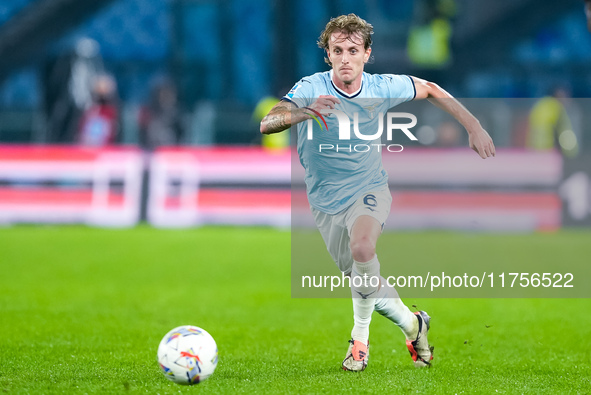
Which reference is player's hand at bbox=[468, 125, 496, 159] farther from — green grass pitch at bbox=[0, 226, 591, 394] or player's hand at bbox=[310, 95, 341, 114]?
green grass pitch at bbox=[0, 226, 591, 394]

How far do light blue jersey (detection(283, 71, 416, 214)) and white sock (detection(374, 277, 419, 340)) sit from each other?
0.61m

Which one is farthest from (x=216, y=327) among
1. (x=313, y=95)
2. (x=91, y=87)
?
(x=91, y=87)

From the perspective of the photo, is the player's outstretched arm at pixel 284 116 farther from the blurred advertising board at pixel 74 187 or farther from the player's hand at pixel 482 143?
the blurred advertising board at pixel 74 187

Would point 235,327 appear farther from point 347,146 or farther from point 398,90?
point 398,90

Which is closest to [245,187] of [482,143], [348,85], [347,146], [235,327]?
[235,327]

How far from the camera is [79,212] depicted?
50.4 ft

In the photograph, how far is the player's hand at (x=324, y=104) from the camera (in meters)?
5.75

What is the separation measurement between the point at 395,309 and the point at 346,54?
5.42ft

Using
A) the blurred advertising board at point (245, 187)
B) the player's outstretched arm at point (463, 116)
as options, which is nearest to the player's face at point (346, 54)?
the player's outstretched arm at point (463, 116)

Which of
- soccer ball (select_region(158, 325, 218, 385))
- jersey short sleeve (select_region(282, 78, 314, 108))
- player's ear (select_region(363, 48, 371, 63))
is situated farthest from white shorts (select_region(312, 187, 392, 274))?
soccer ball (select_region(158, 325, 218, 385))

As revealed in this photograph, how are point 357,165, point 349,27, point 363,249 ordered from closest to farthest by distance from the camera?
point 363,249
point 349,27
point 357,165

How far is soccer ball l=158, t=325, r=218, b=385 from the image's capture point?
5215 mm

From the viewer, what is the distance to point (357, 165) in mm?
6141

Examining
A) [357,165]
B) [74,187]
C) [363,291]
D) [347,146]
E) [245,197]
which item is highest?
[347,146]
